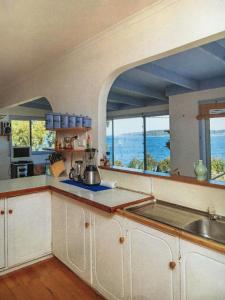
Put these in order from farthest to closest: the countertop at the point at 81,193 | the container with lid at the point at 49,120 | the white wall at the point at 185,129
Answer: the white wall at the point at 185,129 → the container with lid at the point at 49,120 → the countertop at the point at 81,193

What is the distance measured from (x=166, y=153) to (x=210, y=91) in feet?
5.67

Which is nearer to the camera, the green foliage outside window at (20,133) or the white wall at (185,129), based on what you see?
the white wall at (185,129)

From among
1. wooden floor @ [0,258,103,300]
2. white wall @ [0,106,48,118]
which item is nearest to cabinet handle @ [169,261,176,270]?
wooden floor @ [0,258,103,300]

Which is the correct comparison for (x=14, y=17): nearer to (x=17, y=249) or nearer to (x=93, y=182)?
(x=93, y=182)

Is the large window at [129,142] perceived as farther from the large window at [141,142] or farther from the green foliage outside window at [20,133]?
the green foliage outside window at [20,133]

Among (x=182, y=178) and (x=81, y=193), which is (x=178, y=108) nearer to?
(x=182, y=178)

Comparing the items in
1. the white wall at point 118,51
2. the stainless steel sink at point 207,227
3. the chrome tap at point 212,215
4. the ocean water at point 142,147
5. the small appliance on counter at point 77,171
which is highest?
the white wall at point 118,51

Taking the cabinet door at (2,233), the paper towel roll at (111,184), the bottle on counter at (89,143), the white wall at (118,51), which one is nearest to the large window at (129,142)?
the white wall at (118,51)

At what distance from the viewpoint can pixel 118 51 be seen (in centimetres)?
212

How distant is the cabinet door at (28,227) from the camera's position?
7.26ft

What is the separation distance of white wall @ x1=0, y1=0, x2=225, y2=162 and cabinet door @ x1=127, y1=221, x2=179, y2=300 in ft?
3.90

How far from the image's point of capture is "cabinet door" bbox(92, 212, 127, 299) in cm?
160

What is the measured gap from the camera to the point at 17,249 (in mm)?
2254

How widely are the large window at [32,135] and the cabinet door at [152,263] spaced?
4609mm
